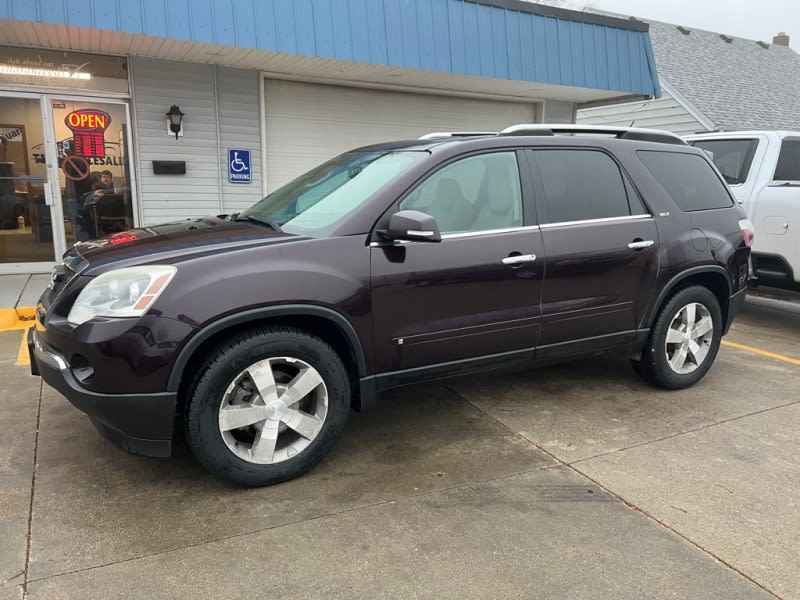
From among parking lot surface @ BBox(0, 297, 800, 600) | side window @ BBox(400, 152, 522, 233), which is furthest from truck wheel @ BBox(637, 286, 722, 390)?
side window @ BBox(400, 152, 522, 233)

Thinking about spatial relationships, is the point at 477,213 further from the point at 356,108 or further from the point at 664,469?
the point at 356,108

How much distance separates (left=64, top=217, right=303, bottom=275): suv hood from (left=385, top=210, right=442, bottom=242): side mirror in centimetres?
50

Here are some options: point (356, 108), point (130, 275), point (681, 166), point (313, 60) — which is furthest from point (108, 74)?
point (681, 166)

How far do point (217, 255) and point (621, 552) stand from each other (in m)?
2.27

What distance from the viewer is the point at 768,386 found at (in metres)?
4.80

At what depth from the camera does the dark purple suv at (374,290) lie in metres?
2.83

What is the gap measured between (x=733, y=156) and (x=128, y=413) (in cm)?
694

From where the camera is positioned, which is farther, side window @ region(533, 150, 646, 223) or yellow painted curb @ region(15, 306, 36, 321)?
yellow painted curb @ region(15, 306, 36, 321)

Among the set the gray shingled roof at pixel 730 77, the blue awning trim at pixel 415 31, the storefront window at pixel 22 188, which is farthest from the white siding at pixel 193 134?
the gray shingled roof at pixel 730 77

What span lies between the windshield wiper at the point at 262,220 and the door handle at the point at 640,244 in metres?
2.28

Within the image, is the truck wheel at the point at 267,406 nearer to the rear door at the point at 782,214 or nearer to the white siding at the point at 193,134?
the rear door at the point at 782,214

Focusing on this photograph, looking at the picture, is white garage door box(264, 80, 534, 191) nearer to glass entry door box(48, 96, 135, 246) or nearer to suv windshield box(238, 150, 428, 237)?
glass entry door box(48, 96, 135, 246)

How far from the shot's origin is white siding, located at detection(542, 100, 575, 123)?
11406 mm

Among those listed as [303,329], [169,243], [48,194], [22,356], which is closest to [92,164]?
[48,194]
